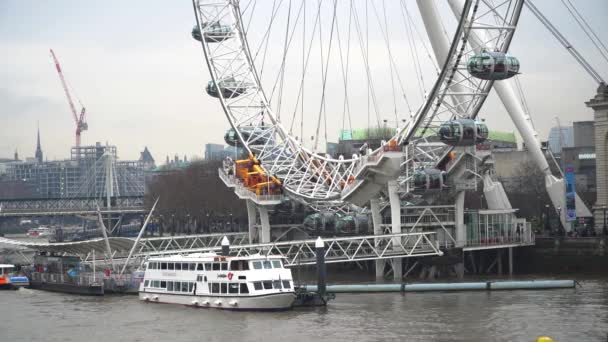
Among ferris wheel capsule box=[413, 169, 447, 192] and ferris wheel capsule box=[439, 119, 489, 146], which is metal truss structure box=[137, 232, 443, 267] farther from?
ferris wheel capsule box=[439, 119, 489, 146]

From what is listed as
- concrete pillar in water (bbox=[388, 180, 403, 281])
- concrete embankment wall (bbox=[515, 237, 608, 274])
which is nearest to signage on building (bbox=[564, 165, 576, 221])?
concrete embankment wall (bbox=[515, 237, 608, 274])

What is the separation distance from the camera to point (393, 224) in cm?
8919

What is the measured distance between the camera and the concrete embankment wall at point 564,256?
86.0 meters

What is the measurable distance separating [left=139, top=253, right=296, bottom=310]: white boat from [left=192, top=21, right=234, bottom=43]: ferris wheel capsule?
3406cm

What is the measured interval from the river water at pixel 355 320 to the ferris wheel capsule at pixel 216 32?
34.0 m

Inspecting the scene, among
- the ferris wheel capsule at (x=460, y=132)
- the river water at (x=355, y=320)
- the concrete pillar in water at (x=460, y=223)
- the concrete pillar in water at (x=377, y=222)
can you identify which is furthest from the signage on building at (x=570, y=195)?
the river water at (x=355, y=320)

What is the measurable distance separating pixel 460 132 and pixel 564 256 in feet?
38.6

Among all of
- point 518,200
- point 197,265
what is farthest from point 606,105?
point 518,200

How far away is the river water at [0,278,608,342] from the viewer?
2360 inches

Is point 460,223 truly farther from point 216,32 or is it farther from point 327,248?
point 216,32

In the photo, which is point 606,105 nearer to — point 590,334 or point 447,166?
→ point 447,166

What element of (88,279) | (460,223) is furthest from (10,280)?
(460,223)

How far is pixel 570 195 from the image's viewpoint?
304ft

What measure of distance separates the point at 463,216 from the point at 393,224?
218 inches
